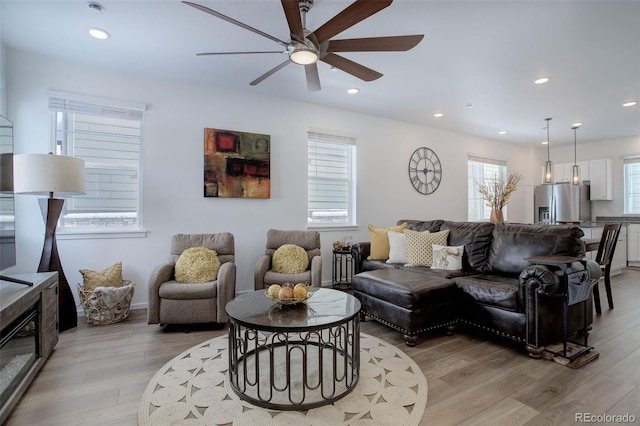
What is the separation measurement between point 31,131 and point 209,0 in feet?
7.83

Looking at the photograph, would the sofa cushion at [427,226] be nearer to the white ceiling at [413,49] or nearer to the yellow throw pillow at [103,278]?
the white ceiling at [413,49]

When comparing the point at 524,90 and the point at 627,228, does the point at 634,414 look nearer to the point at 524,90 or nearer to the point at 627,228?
the point at 524,90

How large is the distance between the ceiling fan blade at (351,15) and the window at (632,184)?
760 cm

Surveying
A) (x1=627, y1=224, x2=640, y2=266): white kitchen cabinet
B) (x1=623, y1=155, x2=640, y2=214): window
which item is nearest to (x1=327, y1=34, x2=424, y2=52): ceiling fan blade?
(x1=627, y1=224, x2=640, y2=266): white kitchen cabinet

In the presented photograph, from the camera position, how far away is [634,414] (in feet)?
5.62

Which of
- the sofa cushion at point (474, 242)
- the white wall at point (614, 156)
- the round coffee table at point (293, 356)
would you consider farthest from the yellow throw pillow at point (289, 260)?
the white wall at point (614, 156)

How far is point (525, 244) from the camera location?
121 inches

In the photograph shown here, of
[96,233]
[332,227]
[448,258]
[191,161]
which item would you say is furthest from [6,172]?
[448,258]

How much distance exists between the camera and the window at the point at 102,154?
3.30 metres

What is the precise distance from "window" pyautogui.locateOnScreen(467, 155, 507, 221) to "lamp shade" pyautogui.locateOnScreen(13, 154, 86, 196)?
6492 mm

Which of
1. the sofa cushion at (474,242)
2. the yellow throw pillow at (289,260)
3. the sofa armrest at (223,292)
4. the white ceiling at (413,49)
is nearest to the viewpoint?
the white ceiling at (413,49)

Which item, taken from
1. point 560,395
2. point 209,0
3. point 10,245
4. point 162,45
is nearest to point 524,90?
point 560,395

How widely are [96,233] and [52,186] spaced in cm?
88

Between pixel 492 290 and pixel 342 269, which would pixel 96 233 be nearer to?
pixel 342 269
